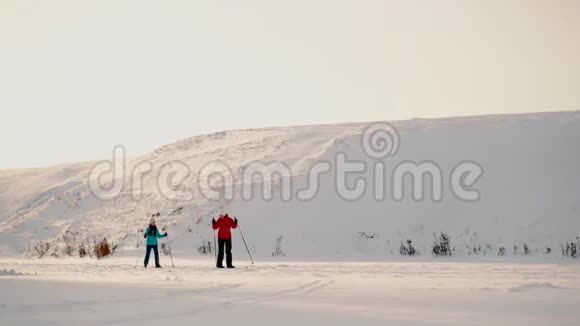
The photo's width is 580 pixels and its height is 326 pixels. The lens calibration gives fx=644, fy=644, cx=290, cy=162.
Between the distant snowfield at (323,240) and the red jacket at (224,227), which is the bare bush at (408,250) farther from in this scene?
the red jacket at (224,227)

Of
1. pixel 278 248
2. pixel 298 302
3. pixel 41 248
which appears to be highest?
pixel 298 302

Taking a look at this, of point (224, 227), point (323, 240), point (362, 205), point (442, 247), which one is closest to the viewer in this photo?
point (224, 227)

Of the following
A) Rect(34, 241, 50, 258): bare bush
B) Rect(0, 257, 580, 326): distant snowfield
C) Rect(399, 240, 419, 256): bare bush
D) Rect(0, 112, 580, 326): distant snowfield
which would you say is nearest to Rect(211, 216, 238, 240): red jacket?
Rect(0, 112, 580, 326): distant snowfield

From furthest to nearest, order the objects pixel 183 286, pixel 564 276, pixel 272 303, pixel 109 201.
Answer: pixel 109 201, pixel 564 276, pixel 183 286, pixel 272 303

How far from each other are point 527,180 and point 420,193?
410 cm

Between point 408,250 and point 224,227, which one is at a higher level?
point 224,227

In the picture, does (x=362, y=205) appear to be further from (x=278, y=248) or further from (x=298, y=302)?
(x=298, y=302)

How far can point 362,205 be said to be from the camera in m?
25.5

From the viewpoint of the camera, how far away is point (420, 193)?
83.9ft

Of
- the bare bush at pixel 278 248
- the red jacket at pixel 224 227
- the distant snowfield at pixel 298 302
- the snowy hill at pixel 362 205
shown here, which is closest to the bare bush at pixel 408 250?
the snowy hill at pixel 362 205

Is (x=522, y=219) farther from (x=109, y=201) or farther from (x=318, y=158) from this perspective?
(x=109, y=201)

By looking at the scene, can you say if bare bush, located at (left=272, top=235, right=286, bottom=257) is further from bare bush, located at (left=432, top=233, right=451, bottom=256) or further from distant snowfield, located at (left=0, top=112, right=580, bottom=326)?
bare bush, located at (left=432, top=233, right=451, bottom=256)

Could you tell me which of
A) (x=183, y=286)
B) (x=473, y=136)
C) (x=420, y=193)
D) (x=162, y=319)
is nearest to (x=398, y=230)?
(x=420, y=193)

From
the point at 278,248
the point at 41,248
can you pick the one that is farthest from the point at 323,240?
the point at 41,248
